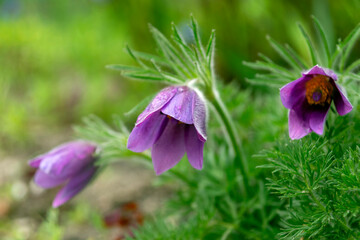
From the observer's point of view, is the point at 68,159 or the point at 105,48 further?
the point at 105,48

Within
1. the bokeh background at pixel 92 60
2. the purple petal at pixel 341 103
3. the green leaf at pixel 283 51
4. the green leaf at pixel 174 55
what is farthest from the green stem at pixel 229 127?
the bokeh background at pixel 92 60

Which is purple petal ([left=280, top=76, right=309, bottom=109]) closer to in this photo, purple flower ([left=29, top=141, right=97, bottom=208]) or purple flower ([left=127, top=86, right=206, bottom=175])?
purple flower ([left=127, top=86, right=206, bottom=175])

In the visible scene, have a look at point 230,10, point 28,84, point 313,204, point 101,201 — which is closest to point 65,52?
point 28,84

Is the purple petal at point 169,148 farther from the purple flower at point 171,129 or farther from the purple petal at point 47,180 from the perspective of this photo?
the purple petal at point 47,180

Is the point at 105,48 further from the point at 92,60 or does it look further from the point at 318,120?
the point at 318,120

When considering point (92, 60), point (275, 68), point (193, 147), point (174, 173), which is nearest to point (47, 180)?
point (174, 173)

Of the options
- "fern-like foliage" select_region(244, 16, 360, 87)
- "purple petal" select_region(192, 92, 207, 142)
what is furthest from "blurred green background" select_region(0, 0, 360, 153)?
"purple petal" select_region(192, 92, 207, 142)
